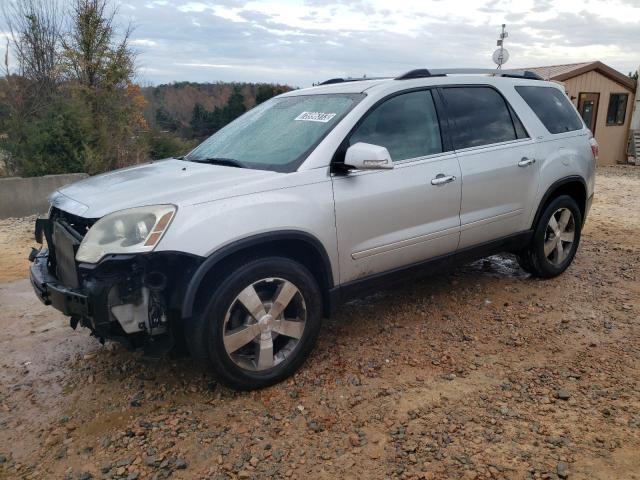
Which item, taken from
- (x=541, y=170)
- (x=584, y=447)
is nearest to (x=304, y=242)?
(x=584, y=447)

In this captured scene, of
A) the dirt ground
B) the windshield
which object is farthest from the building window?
the windshield

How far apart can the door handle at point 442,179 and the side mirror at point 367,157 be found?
652mm

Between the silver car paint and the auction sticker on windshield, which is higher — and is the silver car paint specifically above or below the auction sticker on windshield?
below

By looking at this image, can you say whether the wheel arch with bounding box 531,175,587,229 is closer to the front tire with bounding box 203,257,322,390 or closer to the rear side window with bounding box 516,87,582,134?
the rear side window with bounding box 516,87,582,134

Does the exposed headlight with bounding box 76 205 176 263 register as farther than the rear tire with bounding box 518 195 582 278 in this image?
No

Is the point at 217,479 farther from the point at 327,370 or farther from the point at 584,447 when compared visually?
the point at 584,447

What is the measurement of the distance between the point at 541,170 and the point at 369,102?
1830 mm

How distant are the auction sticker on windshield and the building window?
62.6ft

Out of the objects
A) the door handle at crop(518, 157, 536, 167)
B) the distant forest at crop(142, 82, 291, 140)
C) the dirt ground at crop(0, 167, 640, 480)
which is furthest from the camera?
the distant forest at crop(142, 82, 291, 140)

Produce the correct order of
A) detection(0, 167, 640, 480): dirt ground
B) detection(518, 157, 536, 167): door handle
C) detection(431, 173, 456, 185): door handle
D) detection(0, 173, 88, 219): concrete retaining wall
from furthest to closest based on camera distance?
1. detection(0, 173, 88, 219): concrete retaining wall
2. detection(518, 157, 536, 167): door handle
3. detection(431, 173, 456, 185): door handle
4. detection(0, 167, 640, 480): dirt ground

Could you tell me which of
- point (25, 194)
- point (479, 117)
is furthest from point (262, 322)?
point (25, 194)

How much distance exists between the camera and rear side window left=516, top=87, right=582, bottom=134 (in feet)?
14.6

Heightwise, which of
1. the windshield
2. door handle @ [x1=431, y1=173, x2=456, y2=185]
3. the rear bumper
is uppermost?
the windshield

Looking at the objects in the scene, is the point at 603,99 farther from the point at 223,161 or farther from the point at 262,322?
the point at 262,322
